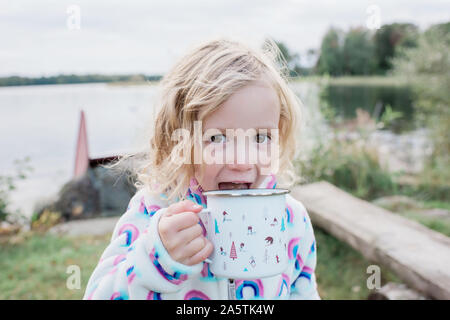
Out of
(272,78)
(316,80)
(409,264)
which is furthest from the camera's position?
(316,80)

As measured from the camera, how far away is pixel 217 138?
3.81 feet

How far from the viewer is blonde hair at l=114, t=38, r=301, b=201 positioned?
3.88ft

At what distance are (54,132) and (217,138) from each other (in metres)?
6.37

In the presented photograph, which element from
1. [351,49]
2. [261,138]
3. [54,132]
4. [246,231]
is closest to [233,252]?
[246,231]

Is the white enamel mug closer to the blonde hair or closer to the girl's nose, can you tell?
the girl's nose

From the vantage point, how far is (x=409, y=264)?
7.63ft

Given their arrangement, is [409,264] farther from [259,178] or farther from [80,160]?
[80,160]

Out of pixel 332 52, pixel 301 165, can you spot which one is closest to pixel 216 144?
pixel 301 165

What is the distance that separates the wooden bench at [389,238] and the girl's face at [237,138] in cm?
145

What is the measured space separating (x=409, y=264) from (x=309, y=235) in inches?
46.9

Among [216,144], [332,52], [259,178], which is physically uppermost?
[332,52]

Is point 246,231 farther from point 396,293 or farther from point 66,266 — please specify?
point 66,266

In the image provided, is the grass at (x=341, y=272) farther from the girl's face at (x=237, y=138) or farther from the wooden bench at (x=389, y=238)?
the girl's face at (x=237, y=138)

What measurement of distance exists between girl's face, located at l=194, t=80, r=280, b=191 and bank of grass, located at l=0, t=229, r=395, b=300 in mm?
1999
